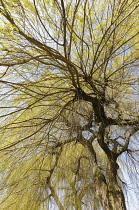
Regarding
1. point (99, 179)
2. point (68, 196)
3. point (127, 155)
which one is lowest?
point (68, 196)

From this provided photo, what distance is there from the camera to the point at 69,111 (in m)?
1.53

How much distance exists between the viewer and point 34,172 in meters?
1.59

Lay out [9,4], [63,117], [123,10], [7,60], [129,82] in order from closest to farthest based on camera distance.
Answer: [9,4]
[7,60]
[123,10]
[63,117]
[129,82]

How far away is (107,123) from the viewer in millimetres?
1839

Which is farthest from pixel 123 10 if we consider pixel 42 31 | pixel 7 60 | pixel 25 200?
pixel 25 200

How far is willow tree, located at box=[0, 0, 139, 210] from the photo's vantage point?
1332mm

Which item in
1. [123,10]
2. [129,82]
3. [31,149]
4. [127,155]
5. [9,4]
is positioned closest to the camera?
[9,4]

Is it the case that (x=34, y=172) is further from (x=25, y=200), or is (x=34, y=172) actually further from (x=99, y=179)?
(x=99, y=179)

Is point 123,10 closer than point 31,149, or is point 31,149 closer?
point 123,10

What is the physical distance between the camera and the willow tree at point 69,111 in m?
1.33

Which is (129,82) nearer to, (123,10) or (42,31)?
(123,10)

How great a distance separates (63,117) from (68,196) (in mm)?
870

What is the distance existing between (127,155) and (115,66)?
0.95m

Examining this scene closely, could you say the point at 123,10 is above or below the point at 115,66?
above
